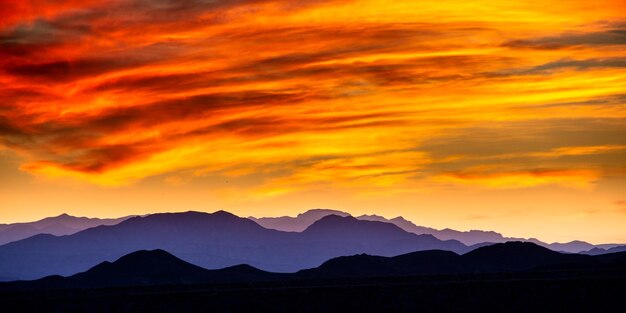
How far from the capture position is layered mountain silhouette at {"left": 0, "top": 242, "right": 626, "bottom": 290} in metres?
A: 138

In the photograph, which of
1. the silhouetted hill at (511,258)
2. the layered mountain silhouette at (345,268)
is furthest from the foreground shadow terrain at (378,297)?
the silhouetted hill at (511,258)

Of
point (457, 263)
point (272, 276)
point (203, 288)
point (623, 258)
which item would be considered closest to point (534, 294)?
point (203, 288)

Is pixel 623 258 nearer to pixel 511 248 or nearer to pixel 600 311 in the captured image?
pixel 511 248

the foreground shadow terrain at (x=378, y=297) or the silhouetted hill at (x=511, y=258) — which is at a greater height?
the silhouetted hill at (x=511, y=258)

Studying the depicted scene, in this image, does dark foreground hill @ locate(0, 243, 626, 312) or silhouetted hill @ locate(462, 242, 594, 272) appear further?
silhouetted hill @ locate(462, 242, 594, 272)

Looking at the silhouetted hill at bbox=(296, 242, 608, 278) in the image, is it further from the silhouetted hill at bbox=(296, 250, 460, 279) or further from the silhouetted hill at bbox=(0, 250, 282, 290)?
the silhouetted hill at bbox=(0, 250, 282, 290)

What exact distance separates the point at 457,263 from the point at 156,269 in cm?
5530

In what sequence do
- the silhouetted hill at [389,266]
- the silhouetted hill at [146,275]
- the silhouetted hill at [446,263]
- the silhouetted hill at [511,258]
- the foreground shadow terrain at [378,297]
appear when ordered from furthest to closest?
the silhouetted hill at [146,275], the silhouetted hill at [511,258], the silhouetted hill at [389,266], the silhouetted hill at [446,263], the foreground shadow terrain at [378,297]

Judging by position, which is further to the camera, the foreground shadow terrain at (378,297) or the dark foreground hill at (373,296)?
the dark foreground hill at (373,296)

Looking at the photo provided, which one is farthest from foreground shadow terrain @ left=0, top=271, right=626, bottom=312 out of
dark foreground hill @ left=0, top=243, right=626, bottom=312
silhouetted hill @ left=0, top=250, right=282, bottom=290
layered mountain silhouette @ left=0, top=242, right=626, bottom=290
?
silhouetted hill @ left=0, top=250, right=282, bottom=290

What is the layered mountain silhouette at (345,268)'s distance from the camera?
137625 millimetres

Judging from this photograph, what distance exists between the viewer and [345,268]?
140750 mm

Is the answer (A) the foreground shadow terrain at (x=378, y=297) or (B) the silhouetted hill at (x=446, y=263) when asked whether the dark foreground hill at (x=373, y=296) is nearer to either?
(A) the foreground shadow terrain at (x=378, y=297)

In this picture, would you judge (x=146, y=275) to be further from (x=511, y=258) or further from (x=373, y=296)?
(x=373, y=296)
